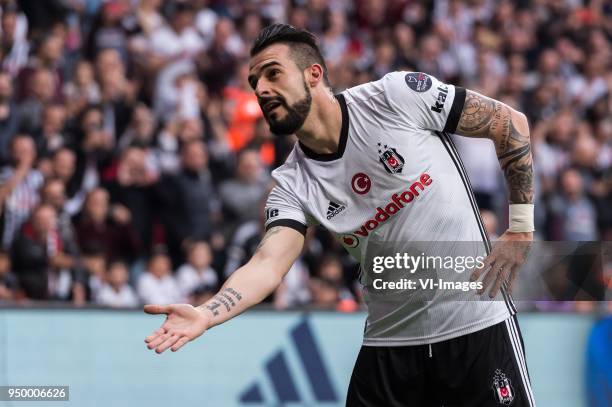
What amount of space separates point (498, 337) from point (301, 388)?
13.3 ft

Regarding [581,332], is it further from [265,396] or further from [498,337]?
[498,337]

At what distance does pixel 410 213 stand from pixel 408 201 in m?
0.06

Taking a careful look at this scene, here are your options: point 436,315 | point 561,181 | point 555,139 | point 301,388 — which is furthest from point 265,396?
point 555,139

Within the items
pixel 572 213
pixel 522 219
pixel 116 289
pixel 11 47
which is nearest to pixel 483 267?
pixel 522 219

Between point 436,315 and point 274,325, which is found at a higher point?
point 436,315

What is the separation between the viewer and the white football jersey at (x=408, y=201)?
5.29 metres

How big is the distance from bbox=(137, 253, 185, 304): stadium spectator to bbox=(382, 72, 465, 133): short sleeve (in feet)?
18.9

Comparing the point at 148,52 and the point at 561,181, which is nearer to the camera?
the point at 148,52

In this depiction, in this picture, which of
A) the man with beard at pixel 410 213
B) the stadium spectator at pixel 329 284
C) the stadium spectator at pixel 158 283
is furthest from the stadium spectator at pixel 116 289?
the man with beard at pixel 410 213

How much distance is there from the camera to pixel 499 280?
5273 millimetres

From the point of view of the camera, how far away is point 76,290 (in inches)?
400

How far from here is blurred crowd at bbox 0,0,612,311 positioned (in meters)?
10.6

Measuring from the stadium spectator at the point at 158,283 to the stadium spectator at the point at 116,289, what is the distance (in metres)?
0.22
